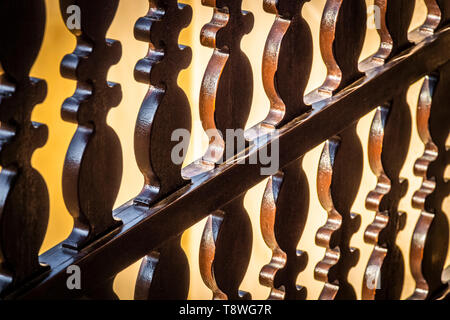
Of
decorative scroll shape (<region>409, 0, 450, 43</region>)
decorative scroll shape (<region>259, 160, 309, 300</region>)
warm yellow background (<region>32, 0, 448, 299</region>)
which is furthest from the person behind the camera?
warm yellow background (<region>32, 0, 448, 299</region>)

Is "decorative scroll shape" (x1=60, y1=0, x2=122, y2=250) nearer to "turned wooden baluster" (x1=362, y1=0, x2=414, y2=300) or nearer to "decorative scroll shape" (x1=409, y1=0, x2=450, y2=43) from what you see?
"turned wooden baluster" (x1=362, y1=0, x2=414, y2=300)

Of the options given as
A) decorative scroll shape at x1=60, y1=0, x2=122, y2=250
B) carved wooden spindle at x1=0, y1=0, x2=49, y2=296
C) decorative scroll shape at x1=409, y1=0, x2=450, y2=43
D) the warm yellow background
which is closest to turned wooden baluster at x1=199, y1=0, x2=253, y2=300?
decorative scroll shape at x1=60, y1=0, x2=122, y2=250

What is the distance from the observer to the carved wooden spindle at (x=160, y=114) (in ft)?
3.62

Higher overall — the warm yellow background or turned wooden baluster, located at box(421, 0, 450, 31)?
turned wooden baluster, located at box(421, 0, 450, 31)

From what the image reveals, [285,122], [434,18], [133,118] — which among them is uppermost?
[434,18]

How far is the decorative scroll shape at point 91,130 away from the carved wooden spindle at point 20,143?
53mm

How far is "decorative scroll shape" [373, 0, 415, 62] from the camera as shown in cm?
148

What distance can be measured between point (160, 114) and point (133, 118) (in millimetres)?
2039

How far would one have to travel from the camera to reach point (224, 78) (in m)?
1.21

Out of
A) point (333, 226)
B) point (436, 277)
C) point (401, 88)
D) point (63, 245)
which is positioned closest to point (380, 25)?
point (401, 88)

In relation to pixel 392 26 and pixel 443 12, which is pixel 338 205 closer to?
pixel 392 26

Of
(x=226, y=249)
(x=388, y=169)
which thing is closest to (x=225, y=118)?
(x=226, y=249)

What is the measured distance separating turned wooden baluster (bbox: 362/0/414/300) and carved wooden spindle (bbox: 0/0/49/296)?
0.78 metres

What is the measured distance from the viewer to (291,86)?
132 cm
